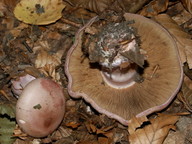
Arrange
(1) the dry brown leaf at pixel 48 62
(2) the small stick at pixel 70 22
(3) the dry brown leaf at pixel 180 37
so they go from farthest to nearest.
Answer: (2) the small stick at pixel 70 22 < (1) the dry brown leaf at pixel 48 62 < (3) the dry brown leaf at pixel 180 37

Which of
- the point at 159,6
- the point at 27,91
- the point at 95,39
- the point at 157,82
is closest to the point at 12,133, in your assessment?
the point at 27,91

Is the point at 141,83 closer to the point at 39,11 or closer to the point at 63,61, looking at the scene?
the point at 63,61

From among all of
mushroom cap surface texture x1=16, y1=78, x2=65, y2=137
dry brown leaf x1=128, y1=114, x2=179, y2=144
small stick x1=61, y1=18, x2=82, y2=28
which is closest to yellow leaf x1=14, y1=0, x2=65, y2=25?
small stick x1=61, y1=18, x2=82, y2=28

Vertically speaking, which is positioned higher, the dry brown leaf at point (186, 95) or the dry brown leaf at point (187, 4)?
the dry brown leaf at point (187, 4)

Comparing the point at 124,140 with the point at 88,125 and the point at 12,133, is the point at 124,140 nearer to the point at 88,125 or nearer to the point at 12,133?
the point at 88,125

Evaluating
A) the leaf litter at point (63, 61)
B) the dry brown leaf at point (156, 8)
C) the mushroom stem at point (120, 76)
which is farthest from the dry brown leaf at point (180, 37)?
the mushroom stem at point (120, 76)

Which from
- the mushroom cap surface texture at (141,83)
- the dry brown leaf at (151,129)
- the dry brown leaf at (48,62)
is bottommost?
the dry brown leaf at (151,129)

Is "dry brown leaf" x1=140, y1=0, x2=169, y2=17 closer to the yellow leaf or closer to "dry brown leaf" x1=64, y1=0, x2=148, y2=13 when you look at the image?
"dry brown leaf" x1=64, y1=0, x2=148, y2=13

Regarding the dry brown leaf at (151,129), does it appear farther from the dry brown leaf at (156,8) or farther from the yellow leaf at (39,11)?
the yellow leaf at (39,11)
